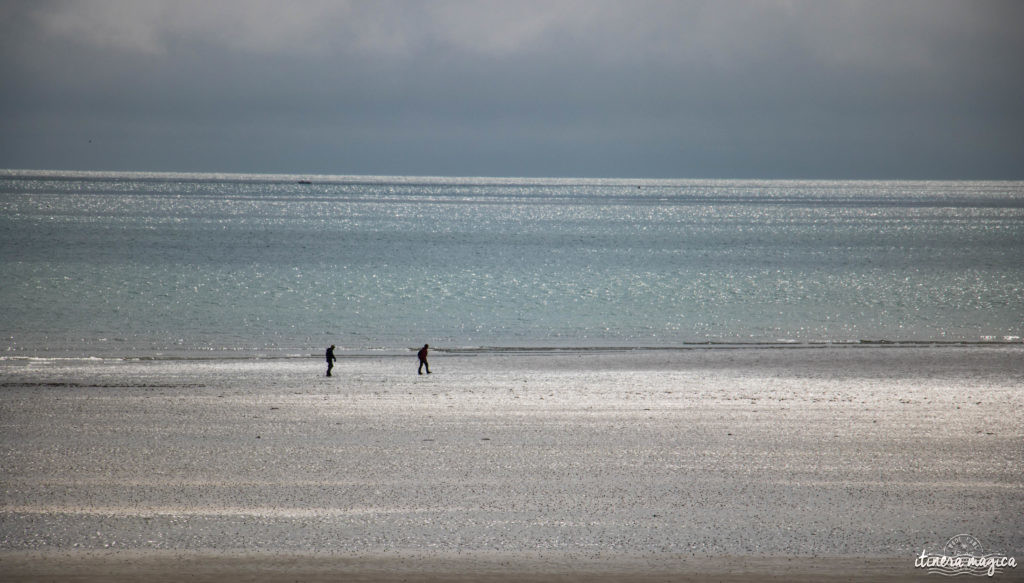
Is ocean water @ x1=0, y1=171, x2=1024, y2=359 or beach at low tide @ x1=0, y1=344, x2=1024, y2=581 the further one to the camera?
ocean water @ x1=0, y1=171, x2=1024, y2=359

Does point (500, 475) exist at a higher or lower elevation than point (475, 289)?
lower

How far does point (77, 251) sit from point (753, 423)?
252 feet

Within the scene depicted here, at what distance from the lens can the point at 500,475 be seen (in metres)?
15.8

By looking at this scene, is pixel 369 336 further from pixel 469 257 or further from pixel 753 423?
pixel 469 257

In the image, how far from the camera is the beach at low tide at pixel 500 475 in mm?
11953

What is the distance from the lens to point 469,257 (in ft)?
295

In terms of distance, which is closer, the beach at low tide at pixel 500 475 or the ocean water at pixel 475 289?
the beach at low tide at pixel 500 475

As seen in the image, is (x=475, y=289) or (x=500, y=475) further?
(x=475, y=289)

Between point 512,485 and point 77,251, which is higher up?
point 77,251

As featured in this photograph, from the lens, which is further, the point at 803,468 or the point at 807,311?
the point at 807,311

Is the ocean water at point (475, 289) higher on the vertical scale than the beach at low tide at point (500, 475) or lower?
higher

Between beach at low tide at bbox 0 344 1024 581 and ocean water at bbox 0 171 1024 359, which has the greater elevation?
ocean water at bbox 0 171 1024 359

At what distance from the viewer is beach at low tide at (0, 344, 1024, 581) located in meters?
12.0

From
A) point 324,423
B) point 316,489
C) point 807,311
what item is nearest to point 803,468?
point 316,489
